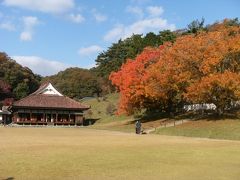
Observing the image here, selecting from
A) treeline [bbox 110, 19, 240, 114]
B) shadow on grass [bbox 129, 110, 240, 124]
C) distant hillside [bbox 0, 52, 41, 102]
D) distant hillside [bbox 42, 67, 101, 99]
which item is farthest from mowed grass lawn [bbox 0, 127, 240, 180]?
Answer: distant hillside [bbox 42, 67, 101, 99]

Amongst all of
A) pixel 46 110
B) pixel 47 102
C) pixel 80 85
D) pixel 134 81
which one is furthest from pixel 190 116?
pixel 80 85

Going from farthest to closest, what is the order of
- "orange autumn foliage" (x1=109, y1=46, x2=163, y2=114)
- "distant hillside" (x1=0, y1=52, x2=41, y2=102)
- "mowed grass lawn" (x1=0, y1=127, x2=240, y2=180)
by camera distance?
"distant hillside" (x1=0, y1=52, x2=41, y2=102) < "orange autumn foliage" (x1=109, y1=46, x2=163, y2=114) < "mowed grass lawn" (x1=0, y1=127, x2=240, y2=180)

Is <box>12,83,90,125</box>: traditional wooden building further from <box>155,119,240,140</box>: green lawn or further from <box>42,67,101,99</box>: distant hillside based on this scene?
<box>42,67,101,99</box>: distant hillside

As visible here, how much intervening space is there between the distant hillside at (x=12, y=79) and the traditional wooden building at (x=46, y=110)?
1399cm

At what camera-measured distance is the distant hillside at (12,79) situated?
83812 millimetres

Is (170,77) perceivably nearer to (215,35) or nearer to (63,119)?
(215,35)

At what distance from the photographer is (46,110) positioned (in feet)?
229

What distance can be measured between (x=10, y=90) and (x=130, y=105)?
1451 inches

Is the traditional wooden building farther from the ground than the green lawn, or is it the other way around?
the traditional wooden building

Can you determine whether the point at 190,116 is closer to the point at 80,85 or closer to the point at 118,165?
the point at 118,165

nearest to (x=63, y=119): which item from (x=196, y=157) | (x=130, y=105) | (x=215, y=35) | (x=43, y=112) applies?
(x=43, y=112)

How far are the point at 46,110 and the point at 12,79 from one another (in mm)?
19489

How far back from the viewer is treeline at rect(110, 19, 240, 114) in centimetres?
4275

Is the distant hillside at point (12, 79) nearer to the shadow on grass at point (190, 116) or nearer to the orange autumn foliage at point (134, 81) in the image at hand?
the shadow on grass at point (190, 116)
